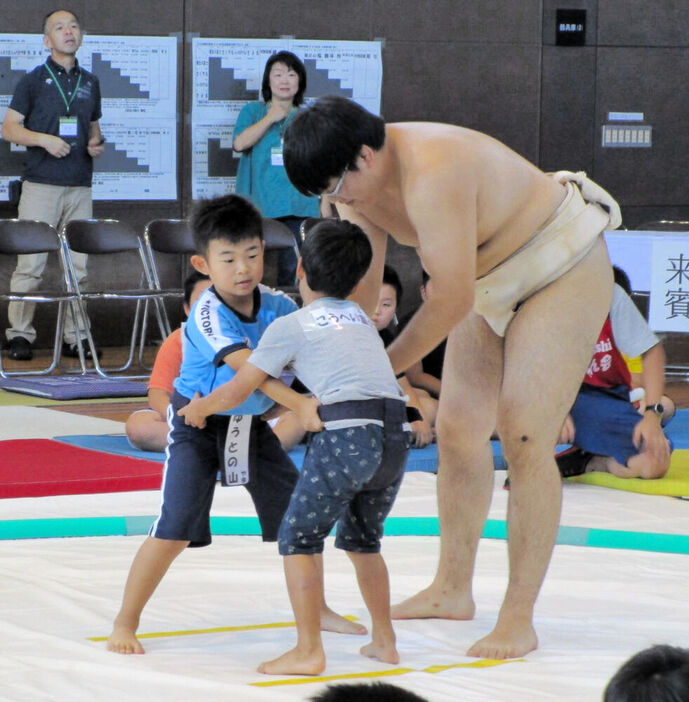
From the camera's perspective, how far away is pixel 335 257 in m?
2.39

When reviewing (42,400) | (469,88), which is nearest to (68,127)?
(42,400)

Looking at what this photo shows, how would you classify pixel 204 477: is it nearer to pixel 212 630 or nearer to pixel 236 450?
pixel 236 450

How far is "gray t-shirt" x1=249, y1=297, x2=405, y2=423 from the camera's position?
2387 mm

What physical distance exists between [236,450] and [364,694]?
170 cm

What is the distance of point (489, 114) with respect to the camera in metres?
9.10

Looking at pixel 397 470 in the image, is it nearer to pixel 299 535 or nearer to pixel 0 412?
pixel 299 535

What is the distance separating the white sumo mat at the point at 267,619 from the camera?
229cm

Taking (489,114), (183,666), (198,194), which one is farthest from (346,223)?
(489,114)

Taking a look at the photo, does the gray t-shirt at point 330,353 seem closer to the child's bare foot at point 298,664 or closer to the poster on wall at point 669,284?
the child's bare foot at point 298,664

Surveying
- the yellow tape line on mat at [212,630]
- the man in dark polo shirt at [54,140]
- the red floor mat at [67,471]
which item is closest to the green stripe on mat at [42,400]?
the man in dark polo shirt at [54,140]

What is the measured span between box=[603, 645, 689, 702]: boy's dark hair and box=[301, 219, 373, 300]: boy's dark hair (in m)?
1.55

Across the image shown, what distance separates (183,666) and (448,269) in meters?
0.86

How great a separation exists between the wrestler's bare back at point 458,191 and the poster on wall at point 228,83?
582 centimetres

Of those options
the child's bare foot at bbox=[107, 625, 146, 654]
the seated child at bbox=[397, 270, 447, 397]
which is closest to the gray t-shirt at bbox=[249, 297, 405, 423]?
the child's bare foot at bbox=[107, 625, 146, 654]
